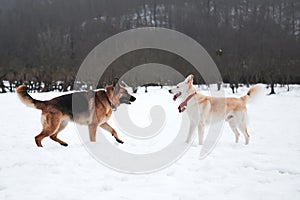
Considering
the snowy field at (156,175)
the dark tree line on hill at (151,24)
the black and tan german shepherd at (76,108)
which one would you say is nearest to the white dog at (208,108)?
the snowy field at (156,175)

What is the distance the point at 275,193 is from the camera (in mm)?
3238

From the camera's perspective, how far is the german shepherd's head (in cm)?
597

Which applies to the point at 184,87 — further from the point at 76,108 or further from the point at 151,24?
the point at 151,24

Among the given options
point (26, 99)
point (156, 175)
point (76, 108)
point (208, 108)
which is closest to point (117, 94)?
point (76, 108)

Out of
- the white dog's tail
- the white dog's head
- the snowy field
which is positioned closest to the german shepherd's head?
the snowy field

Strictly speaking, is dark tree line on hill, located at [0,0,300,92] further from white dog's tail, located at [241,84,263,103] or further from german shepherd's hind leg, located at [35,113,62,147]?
white dog's tail, located at [241,84,263,103]

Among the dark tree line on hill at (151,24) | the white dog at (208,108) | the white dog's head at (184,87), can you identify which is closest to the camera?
the white dog at (208,108)

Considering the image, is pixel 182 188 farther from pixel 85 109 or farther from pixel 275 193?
pixel 85 109

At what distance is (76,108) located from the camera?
5.59 metres

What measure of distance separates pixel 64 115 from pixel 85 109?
47 centimetres

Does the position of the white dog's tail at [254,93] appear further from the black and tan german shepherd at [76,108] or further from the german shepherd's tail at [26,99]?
the german shepherd's tail at [26,99]

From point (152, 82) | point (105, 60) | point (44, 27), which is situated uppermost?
point (44, 27)

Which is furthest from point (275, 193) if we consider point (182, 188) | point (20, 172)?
point (20, 172)

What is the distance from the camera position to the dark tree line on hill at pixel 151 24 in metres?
37.4
